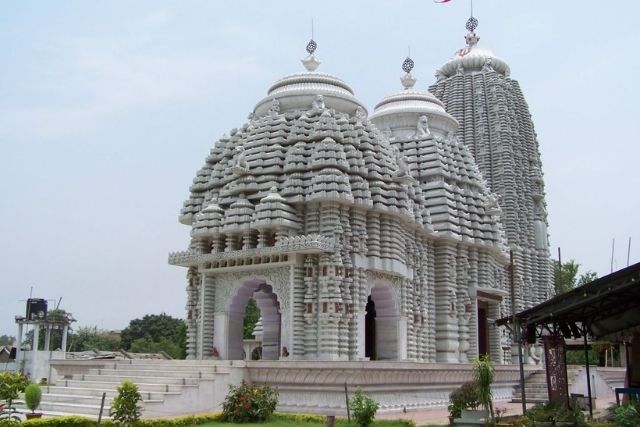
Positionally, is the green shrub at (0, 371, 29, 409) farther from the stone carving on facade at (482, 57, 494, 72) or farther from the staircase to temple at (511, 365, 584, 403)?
the stone carving on facade at (482, 57, 494, 72)

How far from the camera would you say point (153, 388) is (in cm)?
2241

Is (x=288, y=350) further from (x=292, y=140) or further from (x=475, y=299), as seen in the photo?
(x=475, y=299)

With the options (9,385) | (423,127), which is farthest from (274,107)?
(9,385)

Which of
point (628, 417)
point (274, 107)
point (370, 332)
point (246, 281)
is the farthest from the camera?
point (370, 332)

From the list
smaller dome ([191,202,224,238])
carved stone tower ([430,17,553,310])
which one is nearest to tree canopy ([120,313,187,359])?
carved stone tower ([430,17,553,310])

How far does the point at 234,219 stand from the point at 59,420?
14852 millimetres

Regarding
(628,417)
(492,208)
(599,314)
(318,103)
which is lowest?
(628,417)

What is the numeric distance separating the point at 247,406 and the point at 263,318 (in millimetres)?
15756

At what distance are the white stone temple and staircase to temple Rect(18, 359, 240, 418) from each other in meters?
5.07

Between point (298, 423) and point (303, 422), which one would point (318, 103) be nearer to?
point (303, 422)

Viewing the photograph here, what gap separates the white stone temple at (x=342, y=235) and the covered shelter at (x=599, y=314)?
1064 cm

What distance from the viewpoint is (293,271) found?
96.3 ft

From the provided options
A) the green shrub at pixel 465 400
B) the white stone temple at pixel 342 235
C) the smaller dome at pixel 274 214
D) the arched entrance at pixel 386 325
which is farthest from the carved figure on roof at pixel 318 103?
the green shrub at pixel 465 400

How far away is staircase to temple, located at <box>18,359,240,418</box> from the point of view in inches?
825
